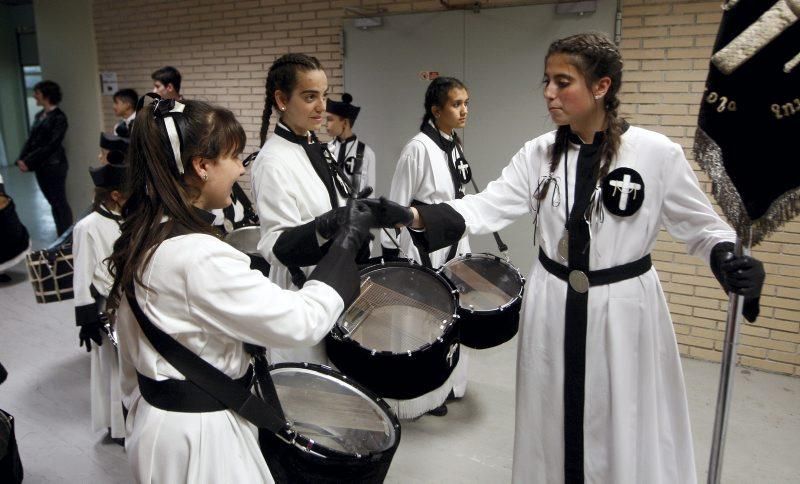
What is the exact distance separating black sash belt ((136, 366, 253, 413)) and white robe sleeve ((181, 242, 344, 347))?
0.17 metres

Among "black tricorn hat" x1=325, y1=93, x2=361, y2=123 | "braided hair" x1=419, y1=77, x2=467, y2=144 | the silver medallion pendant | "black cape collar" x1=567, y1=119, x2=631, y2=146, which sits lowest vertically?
the silver medallion pendant

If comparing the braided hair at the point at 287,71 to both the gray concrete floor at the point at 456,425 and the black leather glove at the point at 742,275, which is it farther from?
the gray concrete floor at the point at 456,425

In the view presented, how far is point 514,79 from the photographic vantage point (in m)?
4.69

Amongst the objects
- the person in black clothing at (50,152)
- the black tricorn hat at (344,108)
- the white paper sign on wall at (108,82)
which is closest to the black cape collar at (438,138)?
the black tricorn hat at (344,108)

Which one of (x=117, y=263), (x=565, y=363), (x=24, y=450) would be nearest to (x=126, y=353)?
(x=117, y=263)

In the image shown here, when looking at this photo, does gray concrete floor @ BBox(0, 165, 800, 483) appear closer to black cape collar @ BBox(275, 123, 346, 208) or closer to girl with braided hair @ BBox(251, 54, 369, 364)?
girl with braided hair @ BBox(251, 54, 369, 364)

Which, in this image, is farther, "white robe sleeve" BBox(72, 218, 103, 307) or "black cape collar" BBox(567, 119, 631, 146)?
"white robe sleeve" BBox(72, 218, 103, 307)

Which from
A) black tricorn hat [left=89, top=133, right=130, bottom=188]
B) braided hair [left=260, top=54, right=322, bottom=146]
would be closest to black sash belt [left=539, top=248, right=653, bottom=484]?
braided hair [left=260, top=54, right=322, bottom=146]

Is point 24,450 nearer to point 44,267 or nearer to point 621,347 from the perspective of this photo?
point 44,267

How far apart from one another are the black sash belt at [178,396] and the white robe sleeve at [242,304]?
0.17 metres

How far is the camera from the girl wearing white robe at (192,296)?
1.34 m

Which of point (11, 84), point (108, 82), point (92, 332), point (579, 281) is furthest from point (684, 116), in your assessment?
point (11, 84)

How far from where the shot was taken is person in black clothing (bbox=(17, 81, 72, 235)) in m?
6.81

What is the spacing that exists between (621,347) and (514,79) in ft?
10.8
